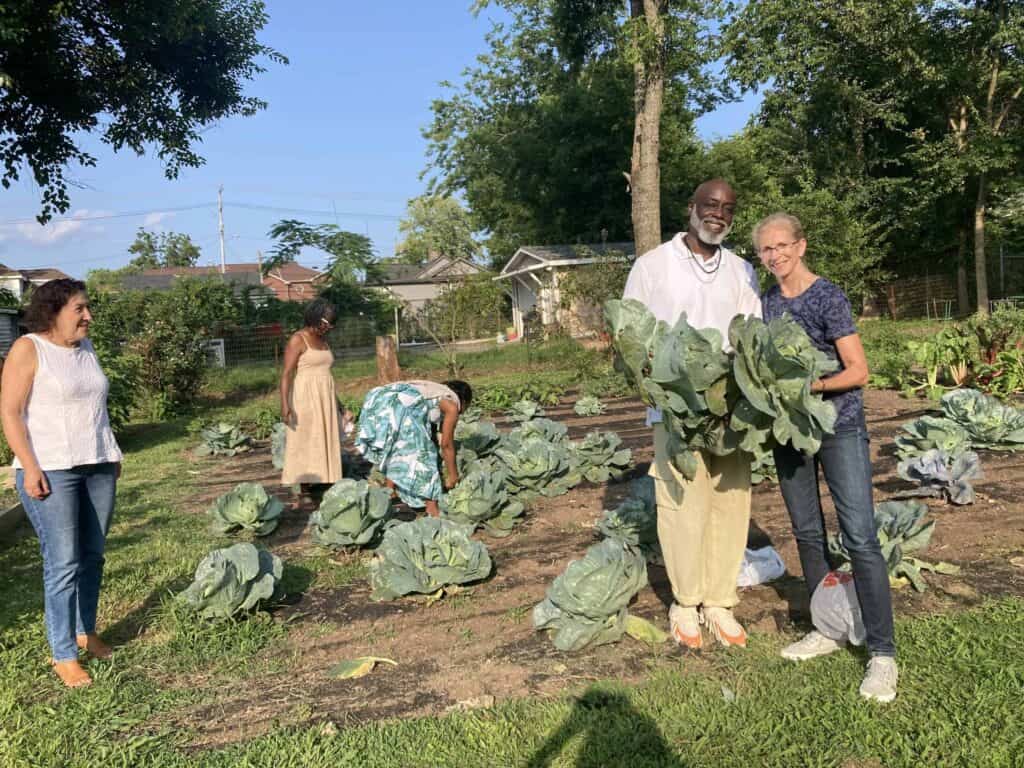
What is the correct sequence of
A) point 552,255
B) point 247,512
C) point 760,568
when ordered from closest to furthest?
point 760,568 → point 247,512 → point 552,255

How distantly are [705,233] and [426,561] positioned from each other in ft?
7.02

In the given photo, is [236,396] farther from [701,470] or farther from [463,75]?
[463,75]

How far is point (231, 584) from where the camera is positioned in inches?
138

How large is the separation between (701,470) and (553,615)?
0.93 m

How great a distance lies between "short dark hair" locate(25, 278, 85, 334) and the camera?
10.2ft

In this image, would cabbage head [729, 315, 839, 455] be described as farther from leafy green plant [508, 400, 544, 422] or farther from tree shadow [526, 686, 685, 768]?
leafy green plant [508, 400, 544, 422]

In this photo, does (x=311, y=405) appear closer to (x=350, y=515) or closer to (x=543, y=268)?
(x=350, y=515)

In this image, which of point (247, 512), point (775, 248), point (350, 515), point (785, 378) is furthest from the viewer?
Result: point (247, 512)

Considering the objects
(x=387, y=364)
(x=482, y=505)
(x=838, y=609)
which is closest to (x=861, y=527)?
(x=838, y=609)

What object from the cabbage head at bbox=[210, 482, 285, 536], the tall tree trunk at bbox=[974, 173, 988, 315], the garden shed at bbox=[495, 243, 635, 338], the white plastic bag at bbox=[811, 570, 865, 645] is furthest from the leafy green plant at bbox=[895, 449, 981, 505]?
the tall tree trunk at bbox=[974, 173, 988, 315]

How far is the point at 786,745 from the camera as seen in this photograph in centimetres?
237

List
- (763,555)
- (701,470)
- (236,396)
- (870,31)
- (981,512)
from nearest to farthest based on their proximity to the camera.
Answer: (701,470)
(763,555)
(981,512)
(236,396)
(870,31)

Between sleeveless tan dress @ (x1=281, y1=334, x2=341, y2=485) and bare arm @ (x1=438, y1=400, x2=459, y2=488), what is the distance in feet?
4.04

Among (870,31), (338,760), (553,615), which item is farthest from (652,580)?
(870,31)
